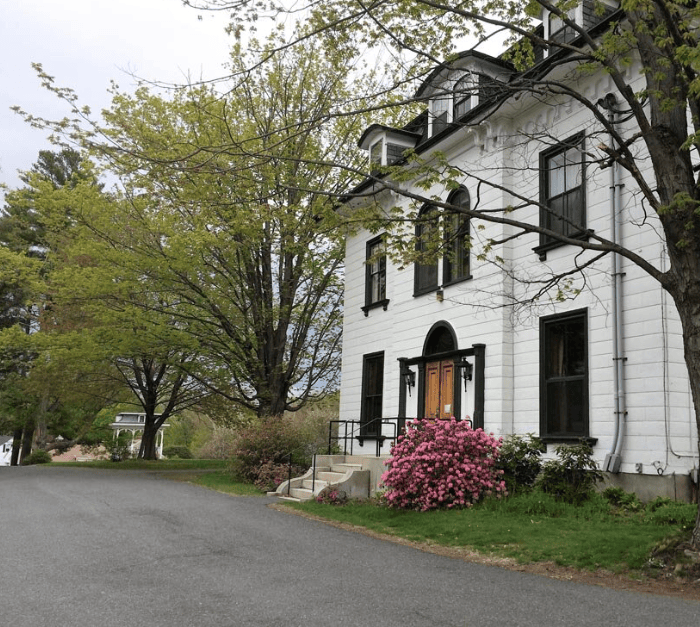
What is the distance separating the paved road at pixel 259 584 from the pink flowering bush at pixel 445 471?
185cm

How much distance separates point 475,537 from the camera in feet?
28.7

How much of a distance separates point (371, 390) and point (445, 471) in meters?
6.64

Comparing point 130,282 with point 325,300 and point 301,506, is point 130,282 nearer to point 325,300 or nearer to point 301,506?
point 325,300

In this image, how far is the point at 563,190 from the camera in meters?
12.3

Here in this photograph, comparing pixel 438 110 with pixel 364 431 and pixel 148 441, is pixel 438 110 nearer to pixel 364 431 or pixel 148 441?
pixel 364 431

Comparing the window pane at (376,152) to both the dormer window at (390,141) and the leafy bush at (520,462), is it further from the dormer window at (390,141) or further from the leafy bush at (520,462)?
the leafy bush at (520,462)

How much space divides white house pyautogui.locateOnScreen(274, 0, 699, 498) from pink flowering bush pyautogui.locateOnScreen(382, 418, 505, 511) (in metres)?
1.20

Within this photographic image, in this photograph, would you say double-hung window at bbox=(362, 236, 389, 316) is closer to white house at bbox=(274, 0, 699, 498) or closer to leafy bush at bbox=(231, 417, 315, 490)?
white house at bbox=(274, 0, 699, 498)

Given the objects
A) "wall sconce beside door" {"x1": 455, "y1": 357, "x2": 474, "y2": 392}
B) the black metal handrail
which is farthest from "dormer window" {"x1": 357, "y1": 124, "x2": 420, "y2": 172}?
the black metal handrail

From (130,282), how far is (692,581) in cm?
1688

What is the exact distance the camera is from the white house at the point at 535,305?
9.88 meters

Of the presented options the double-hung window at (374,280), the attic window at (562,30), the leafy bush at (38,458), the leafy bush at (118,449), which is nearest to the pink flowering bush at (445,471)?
the double-hung window at (374,280)

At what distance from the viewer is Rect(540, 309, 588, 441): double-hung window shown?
442 inches

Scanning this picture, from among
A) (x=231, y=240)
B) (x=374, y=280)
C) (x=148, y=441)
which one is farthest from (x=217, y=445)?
(x=374, y=280)
